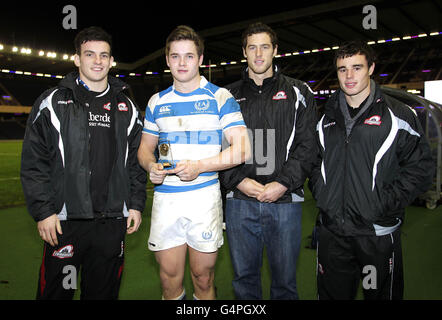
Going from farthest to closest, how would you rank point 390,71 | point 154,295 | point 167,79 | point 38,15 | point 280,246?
point 167,79, point 390,71, point 38,15, point 154,295, point 280,246

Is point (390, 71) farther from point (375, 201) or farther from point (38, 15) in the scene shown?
point (375, 201)

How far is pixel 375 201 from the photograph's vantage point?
2.36m

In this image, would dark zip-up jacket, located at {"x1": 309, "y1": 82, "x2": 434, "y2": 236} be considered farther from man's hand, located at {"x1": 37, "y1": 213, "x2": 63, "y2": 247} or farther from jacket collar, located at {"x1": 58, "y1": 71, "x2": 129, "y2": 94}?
man's hand, located at {"x1": 37, "y1": 213, "x2": 63, "y2": 247}

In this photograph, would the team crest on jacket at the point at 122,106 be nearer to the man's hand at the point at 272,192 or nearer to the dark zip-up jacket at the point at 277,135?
the dark zip-up jacket at the point at 277,135

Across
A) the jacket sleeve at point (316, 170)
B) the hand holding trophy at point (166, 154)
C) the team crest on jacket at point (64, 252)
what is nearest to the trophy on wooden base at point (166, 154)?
the hand holding trophy at point (166, 154)

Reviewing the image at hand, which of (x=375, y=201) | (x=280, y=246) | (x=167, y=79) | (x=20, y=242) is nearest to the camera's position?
(x=375, y=201)

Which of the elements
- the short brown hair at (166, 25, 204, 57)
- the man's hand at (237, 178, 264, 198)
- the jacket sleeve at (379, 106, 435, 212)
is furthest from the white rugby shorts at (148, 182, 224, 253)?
the jacket sleeve at (379, 106, 435, 212)

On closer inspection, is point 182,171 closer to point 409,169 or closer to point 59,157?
point 59,157

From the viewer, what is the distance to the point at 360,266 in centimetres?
247

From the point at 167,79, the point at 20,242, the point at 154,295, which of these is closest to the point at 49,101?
the point at 154,295

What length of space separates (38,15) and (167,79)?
22.9m

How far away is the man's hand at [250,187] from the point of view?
2512 millimetres

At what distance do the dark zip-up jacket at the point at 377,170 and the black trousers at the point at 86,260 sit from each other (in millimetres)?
1596
